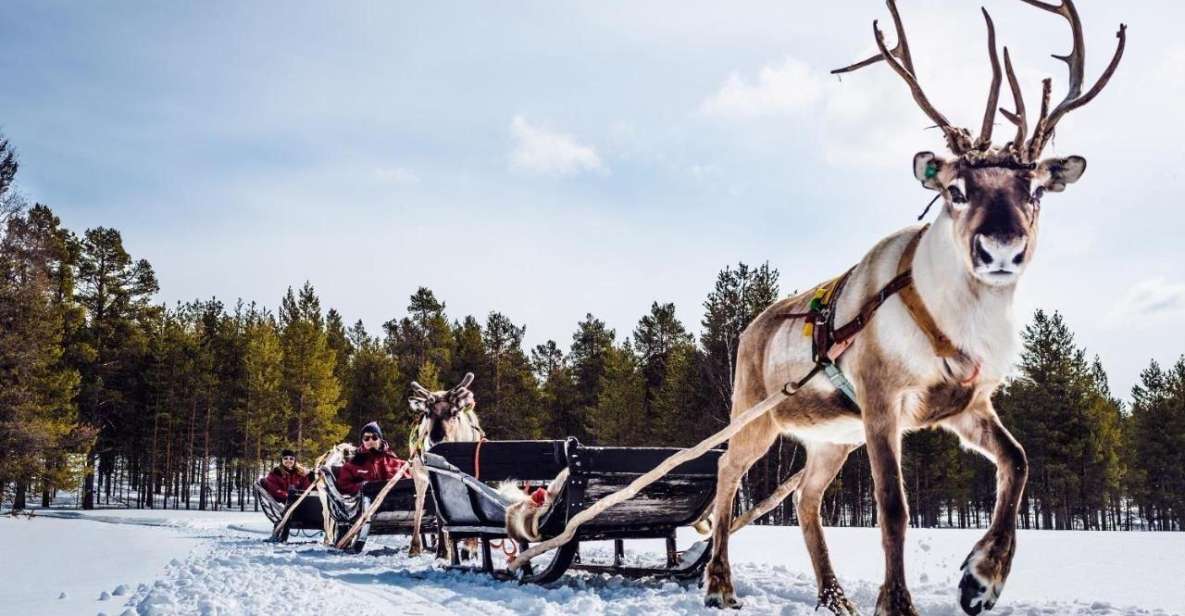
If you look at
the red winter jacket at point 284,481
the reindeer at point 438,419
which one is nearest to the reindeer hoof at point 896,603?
the reindeer at point 438,419

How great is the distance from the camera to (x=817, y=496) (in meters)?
5.99

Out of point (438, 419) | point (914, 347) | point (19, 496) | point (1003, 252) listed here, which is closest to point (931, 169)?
point (1003, 252)

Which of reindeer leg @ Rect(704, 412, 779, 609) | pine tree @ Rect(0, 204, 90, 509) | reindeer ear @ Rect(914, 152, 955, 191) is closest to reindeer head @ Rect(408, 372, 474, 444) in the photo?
reindeer leg @ Rect(704, 412, 779, 609)

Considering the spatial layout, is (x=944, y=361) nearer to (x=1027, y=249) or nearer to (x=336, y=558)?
(x=1027, y=249)

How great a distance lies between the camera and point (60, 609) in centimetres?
545

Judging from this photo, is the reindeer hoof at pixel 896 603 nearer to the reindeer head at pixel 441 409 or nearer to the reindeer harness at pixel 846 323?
the reindeer harness at pixel 846 323

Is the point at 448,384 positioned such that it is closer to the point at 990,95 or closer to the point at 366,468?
the point at 366,468

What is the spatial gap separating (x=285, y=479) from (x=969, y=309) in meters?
16.8

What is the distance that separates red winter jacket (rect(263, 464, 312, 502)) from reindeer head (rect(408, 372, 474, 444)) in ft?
21.8

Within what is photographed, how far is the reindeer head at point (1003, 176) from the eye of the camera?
356cm

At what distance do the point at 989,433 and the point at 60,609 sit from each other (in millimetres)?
5633

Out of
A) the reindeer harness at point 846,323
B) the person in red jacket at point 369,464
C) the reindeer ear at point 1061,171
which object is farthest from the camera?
the person in red jacket at point 369,464

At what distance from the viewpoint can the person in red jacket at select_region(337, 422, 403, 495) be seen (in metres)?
13.2

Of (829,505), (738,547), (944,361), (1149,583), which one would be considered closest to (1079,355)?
(829,505)
